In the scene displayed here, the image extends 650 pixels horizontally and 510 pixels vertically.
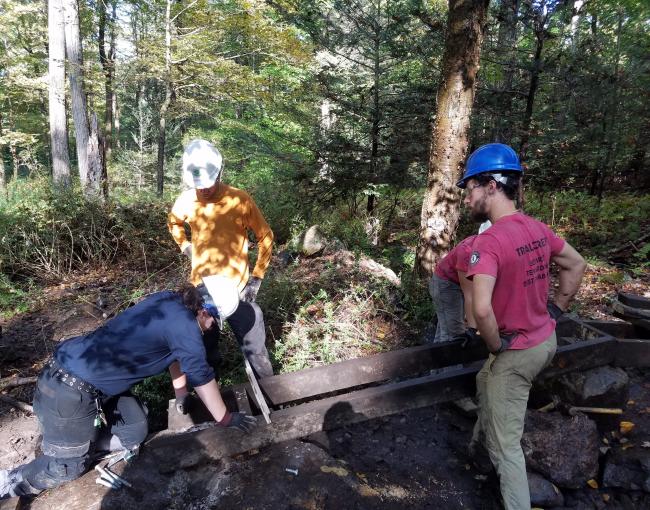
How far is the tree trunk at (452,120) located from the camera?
3.95 metres

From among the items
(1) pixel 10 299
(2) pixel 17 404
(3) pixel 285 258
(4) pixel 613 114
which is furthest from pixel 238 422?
(4) pixel 613 114

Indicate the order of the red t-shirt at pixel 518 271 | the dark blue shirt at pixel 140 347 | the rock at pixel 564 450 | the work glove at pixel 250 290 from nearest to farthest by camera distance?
the red t-shirt at pixel 518 271 → the dark blue shirt at pixel 140 347 → the rock at pixel 564 450 → the work glove at pixel 250 290

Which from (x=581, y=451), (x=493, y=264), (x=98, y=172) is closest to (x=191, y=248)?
(x=493, y=264)

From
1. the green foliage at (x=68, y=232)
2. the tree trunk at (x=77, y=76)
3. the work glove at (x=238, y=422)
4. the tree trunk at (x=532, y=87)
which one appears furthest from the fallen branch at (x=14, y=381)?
the tree trunk at (x=532, y=87)

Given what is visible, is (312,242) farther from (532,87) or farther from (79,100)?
(79,100)

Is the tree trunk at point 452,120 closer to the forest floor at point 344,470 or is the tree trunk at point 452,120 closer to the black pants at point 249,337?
the forest floor at point 344,470

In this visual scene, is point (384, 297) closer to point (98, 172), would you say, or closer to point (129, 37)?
point (98, 172)

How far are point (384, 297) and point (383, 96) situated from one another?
3.70 meters

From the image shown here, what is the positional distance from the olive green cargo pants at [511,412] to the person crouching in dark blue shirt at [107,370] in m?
1.74

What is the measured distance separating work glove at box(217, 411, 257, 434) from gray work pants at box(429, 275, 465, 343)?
72.5 inches

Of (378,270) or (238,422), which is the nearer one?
(238,422)

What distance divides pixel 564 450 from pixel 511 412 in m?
0.97

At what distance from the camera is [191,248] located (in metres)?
3.67

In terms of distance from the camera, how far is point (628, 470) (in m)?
2.92
